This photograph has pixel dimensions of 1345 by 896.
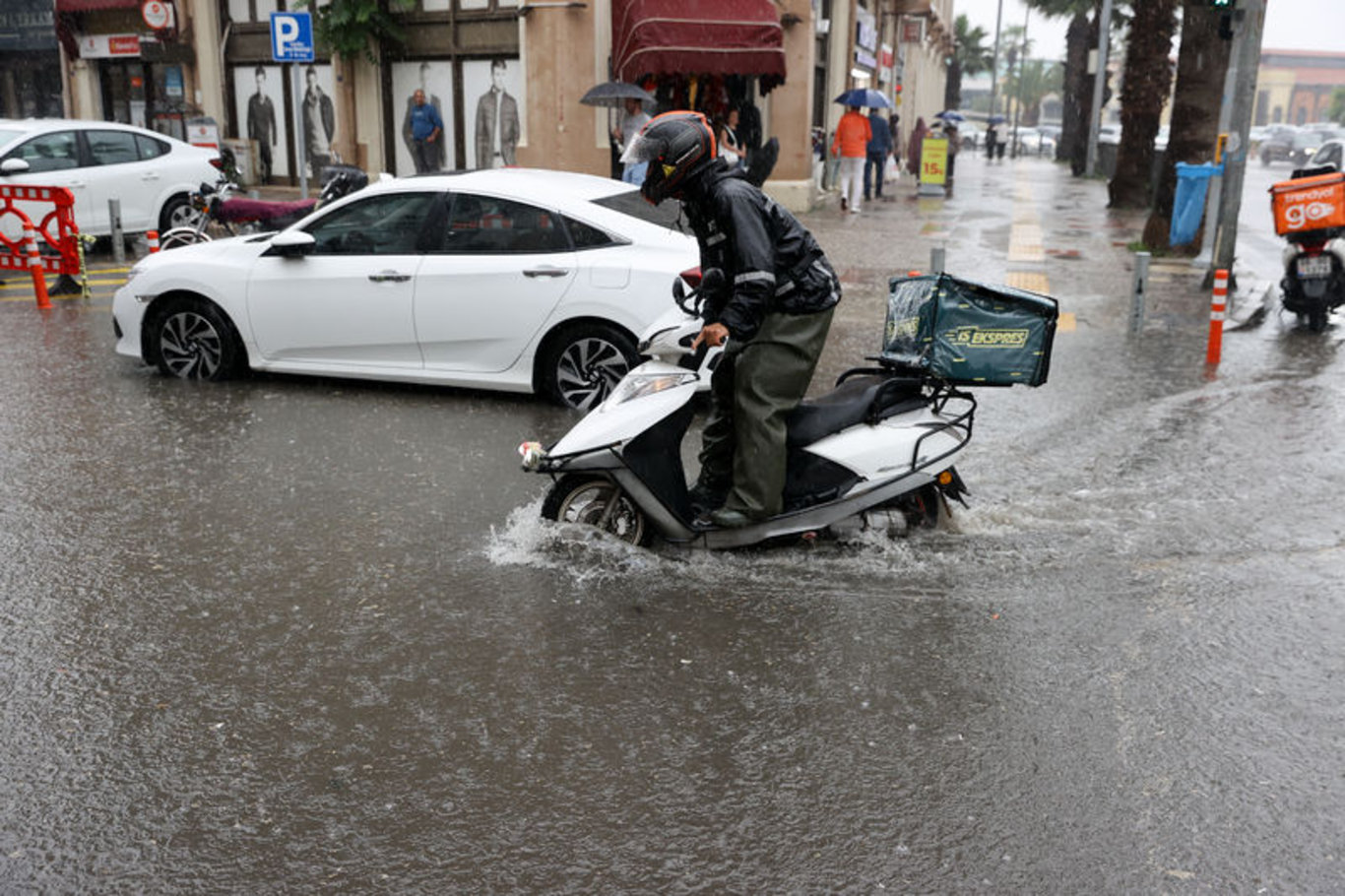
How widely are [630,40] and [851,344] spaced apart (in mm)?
11262

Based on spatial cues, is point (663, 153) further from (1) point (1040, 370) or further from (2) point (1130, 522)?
(2) point (1130, 522)

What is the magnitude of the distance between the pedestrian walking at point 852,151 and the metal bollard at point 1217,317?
1352cm

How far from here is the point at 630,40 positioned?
20.3 meters

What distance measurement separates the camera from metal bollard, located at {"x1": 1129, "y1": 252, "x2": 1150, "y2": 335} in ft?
37.7

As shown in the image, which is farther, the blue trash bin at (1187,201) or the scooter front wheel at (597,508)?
the blue trash bin at (1187,201)

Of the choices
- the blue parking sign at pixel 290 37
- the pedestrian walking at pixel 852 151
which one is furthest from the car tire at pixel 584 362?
the pedestrian walking at pixel 852 151

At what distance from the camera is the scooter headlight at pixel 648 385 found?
18.2 feet

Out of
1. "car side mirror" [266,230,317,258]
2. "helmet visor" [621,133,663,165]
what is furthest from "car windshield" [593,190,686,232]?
"helmet visor" [621,133,663,165]

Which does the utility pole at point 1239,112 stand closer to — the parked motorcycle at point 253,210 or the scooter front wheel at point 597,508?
the parked motorcycle at point 253,210

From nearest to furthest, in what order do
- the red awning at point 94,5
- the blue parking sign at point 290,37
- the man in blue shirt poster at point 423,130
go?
the blue parking sign at point 290,37 < the man in blue shirt poster at point 423,130 < the red awning at point 94,5

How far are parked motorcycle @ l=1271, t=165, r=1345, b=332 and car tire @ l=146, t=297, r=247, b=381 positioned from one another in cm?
896

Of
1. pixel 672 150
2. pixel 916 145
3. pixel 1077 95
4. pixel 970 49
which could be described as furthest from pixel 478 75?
pixel 970 49

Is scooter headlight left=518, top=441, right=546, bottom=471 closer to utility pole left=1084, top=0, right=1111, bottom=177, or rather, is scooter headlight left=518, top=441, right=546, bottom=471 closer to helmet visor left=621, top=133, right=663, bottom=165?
helmet visor left=621, top=133, right=663, bottom=165

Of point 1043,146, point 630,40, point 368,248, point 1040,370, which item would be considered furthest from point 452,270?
point 1043,146
